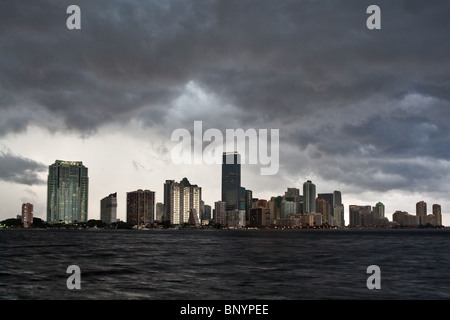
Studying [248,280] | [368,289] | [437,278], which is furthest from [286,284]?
[437,278]
